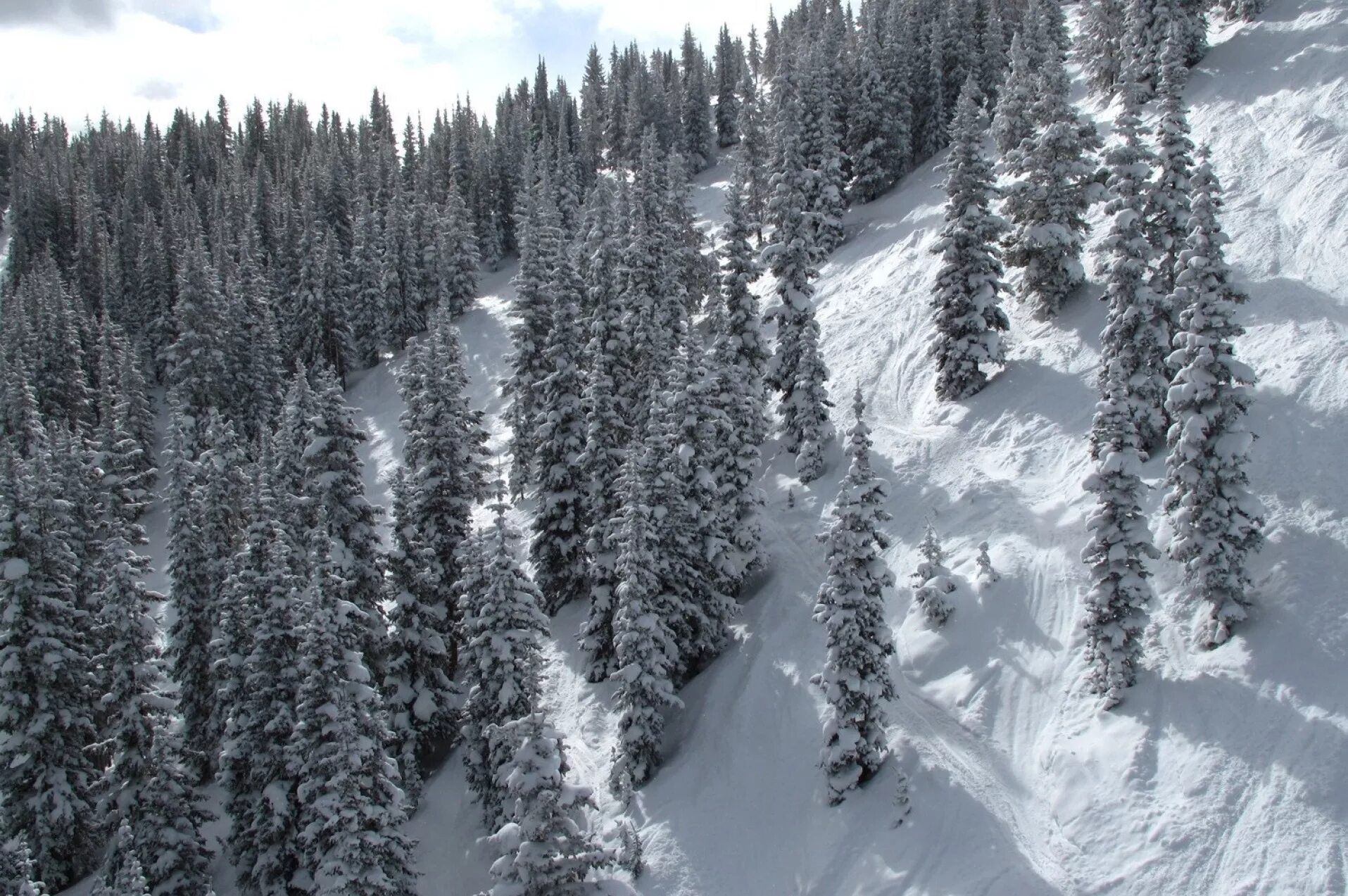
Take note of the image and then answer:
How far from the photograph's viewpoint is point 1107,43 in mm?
56156

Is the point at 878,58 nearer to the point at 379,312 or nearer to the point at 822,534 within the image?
the point at 379,312

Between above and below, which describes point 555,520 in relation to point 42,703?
above

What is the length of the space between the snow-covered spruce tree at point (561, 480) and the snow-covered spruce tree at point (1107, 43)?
3684 cm

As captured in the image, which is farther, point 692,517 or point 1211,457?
point 692,517

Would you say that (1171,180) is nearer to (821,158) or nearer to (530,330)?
(530,330)

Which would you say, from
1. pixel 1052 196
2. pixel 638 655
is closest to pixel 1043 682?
pixel 638 655

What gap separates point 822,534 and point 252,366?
2006 inches

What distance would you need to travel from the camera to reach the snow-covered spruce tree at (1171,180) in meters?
29.8

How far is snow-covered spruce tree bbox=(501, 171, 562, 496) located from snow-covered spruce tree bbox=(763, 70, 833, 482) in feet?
34.6

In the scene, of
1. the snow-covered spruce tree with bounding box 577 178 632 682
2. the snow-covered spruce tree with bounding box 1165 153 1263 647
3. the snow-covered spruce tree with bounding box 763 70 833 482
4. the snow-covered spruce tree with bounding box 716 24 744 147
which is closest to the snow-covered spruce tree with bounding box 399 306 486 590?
the snow-covered spruce tree with bounding box 577 178 632 682

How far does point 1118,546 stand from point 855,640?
685cm

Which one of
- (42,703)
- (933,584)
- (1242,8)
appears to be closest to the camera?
(933,584)

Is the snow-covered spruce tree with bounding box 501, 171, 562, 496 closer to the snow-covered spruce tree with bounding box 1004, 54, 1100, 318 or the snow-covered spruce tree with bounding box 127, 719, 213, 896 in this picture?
the snow-covered spruce tree with bounding box 127, 719, 213, 896

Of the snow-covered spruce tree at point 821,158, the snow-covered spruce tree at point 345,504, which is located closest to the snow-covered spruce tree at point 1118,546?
the snow-covered spruce tree at point 345,504
